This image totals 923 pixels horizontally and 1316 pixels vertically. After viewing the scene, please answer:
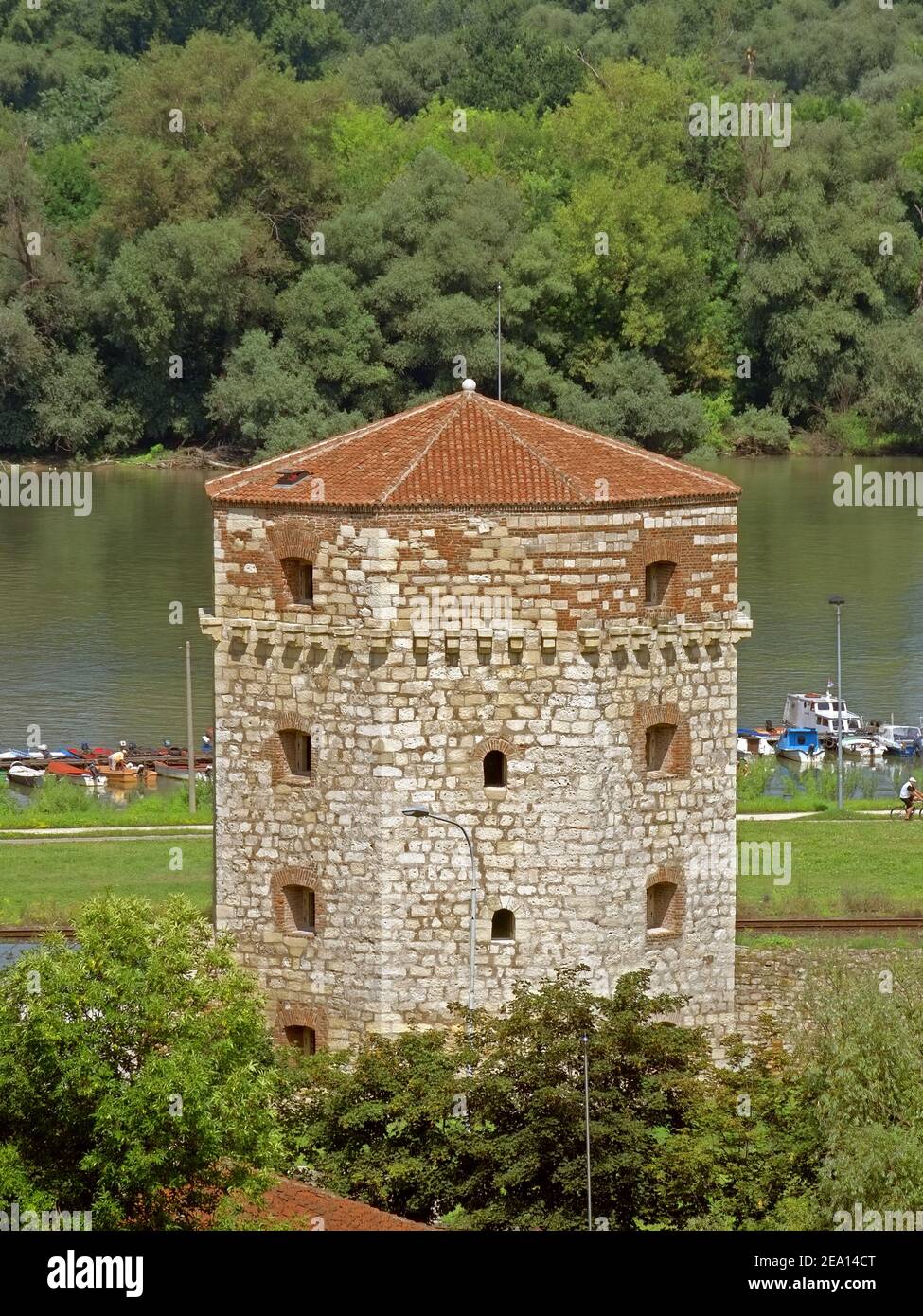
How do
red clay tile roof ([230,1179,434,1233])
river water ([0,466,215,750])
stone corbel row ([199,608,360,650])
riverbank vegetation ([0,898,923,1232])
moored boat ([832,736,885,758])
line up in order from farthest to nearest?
1. river water ([0,466,215,750])
2. moored boat ([832,736,885,758])
3. stone corbel row ([199,608,360,650])
4. red clay tile roof ([230,1179,434,1233])
5. riverbank vegetation ([0,898,923,1232])

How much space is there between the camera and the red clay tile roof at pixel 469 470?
4831cm

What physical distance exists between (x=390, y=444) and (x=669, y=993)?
8.56 meters

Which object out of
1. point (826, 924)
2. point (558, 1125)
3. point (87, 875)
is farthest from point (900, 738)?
point (558, 1125)

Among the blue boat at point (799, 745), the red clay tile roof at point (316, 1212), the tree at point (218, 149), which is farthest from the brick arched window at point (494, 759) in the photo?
the tree at point (218, 149)

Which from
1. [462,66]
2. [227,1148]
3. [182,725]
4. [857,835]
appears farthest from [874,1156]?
[462,66]

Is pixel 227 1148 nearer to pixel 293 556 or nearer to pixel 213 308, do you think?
pixel 293 556

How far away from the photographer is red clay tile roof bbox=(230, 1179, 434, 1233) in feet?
131

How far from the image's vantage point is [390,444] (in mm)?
49969

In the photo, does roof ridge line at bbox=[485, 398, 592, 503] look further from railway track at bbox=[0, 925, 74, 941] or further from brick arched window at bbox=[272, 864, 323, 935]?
railway track at bbox=[0, 925, 74, 941]

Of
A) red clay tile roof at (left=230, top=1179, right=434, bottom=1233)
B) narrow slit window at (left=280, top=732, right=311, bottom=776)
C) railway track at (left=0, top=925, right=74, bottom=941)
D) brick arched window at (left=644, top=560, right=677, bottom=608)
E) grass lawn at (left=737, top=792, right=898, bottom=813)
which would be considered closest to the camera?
red clay tile roof at (left=230, top=1179, right=434, bottom=1233)

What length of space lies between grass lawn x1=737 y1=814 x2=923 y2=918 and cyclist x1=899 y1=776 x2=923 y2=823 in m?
1.14

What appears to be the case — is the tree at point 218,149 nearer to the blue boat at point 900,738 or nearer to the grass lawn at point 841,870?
the blue boat at point 900,738

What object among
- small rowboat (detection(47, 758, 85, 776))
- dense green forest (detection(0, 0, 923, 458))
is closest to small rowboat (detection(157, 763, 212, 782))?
small rowboat (detection(47, 758, 85, 776))

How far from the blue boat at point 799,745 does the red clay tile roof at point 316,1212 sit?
45.8m
